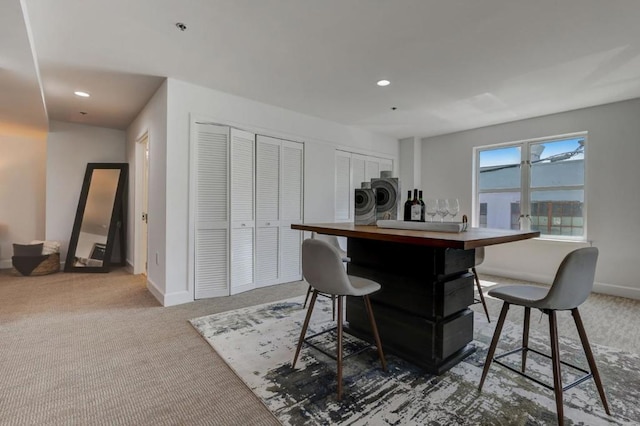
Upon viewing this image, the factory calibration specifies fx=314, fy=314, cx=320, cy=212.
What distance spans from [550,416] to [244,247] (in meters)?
3.18

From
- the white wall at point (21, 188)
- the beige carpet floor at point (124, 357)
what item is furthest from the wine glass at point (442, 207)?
the white wall at point (21, 188)

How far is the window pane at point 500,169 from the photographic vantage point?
4.91 metres

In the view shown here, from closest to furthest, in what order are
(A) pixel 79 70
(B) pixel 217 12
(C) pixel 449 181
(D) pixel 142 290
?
1. (B) pixel 217 12
2. (A) pixel 79 70
3. (D) pixel 142 290
4. (C) pixel 449 181

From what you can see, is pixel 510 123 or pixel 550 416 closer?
pixel 550 416

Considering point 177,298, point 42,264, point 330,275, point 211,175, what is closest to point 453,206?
point 330,275

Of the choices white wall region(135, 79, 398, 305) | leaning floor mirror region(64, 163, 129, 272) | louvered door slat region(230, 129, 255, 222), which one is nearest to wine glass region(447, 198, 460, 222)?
louvered door slat region(230, 129, 255, 222)

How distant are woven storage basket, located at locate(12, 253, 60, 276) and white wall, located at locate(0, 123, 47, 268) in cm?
66

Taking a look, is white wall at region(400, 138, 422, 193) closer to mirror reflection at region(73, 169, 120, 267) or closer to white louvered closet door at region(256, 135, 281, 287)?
white louvered closet door at region(256, 135, 281, 287)

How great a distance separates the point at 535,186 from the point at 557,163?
411 millimetres

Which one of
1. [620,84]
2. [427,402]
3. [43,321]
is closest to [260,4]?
[427,402]

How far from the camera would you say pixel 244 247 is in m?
3.90

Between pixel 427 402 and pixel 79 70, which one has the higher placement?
pixel 79 70

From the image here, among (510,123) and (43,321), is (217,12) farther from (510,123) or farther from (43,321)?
(510,123)

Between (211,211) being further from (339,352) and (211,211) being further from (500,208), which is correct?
(500,208)
